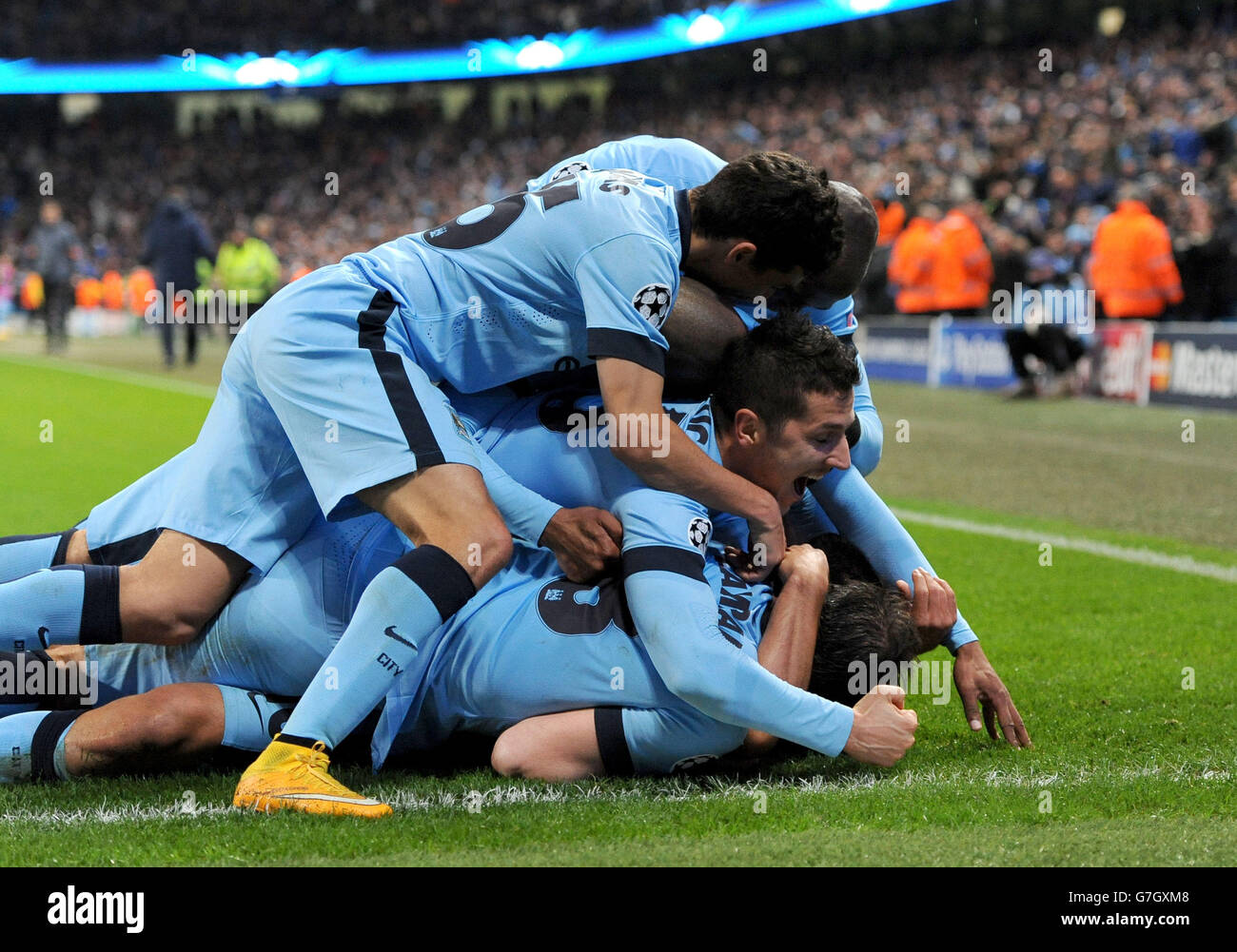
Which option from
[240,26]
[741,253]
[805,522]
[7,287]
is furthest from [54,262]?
[240,26]

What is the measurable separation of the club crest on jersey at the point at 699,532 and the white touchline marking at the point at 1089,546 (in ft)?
12.6

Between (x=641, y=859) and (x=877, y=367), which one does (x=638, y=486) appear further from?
(x=877, y=367)

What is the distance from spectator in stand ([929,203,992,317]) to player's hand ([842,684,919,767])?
1537cm

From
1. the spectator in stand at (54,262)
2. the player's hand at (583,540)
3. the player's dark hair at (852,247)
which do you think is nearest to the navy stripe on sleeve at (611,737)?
the player's hand at (583,540)

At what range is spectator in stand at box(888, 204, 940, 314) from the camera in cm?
1862

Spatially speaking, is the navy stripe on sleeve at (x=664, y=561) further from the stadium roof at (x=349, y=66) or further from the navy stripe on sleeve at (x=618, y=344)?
the stadium roof at (x=349, y=66)

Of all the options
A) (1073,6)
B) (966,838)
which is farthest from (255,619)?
(1073,6)

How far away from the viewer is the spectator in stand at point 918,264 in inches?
733

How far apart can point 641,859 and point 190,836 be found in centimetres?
97

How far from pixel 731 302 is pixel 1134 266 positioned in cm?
1297

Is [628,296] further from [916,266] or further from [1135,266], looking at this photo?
[916,266]

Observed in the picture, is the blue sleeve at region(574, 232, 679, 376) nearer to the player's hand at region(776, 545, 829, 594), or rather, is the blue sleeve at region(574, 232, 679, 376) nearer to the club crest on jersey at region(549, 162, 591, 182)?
the player's hand at region(776, 545, 829, 594)
